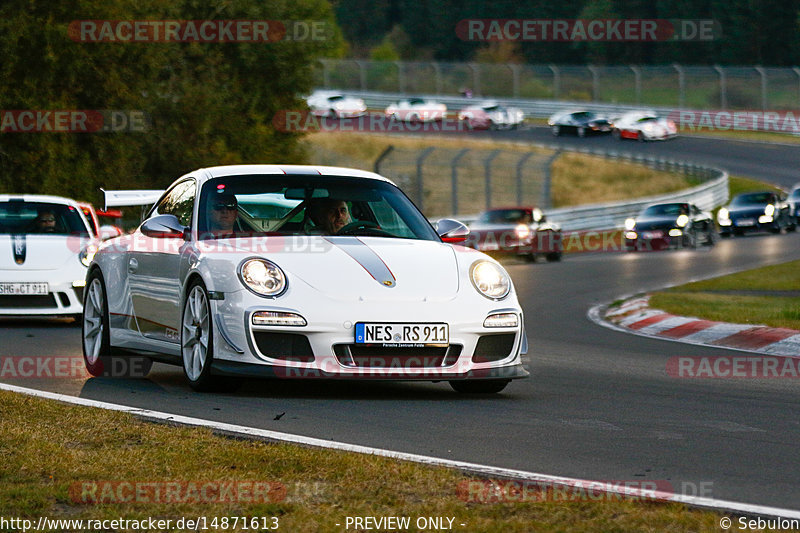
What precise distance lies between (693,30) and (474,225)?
7102cm

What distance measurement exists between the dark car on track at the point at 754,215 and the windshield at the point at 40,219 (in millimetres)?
24732

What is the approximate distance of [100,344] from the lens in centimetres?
1045

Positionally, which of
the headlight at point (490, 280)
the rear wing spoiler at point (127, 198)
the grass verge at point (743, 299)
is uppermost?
the rear wing spoiler at point (127, 198)

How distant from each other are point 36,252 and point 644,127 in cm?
5365

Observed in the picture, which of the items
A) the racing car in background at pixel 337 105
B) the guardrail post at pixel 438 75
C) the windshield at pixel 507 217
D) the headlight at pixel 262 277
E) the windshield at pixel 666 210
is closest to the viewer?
the headlight at pixel 262 277

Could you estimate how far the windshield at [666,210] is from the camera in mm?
34250

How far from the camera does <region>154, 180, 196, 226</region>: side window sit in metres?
9.73

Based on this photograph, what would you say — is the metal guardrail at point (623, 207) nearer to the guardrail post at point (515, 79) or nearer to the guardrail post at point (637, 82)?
the guardrail post at point (637, 82)

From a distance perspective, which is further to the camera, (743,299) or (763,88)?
(763,88)

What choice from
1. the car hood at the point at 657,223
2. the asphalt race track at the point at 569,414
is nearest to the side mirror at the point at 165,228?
the asphalt race track at the point at 569,414

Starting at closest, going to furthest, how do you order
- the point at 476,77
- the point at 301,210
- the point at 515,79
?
the point at 301,210
the point at 476,77
the point at 515,79

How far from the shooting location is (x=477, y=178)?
55812mm

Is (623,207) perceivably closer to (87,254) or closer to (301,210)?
(87,254)

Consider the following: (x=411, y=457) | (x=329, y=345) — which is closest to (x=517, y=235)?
(x=329, y=345)
